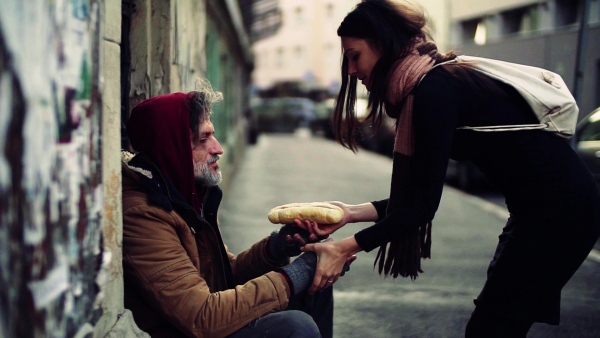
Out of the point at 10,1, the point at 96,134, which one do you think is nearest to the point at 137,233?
the point at 96,134

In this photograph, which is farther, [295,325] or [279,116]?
[279,116]

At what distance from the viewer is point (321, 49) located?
184 feet

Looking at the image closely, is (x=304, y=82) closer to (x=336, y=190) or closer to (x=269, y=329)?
(x=336, y=190)

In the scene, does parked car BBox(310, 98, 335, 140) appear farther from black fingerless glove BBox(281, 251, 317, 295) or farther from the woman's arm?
black fingerless glove BBox(281, 251, 317, 295)

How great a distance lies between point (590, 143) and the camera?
7.69 m

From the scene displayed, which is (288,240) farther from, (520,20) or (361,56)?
(520,20)

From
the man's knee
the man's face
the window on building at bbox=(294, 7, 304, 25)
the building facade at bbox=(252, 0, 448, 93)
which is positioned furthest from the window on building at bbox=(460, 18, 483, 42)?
the window on building at bbox=(294, 7, 304, 25)

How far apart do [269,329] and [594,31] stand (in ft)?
39.7

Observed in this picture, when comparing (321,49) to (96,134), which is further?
(321,49)

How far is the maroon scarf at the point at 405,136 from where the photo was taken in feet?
8.77

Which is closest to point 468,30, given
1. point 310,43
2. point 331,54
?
point 331,54

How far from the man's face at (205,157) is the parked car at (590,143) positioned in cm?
514

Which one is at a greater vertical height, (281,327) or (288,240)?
(288,240)

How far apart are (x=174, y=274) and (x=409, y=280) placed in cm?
387
